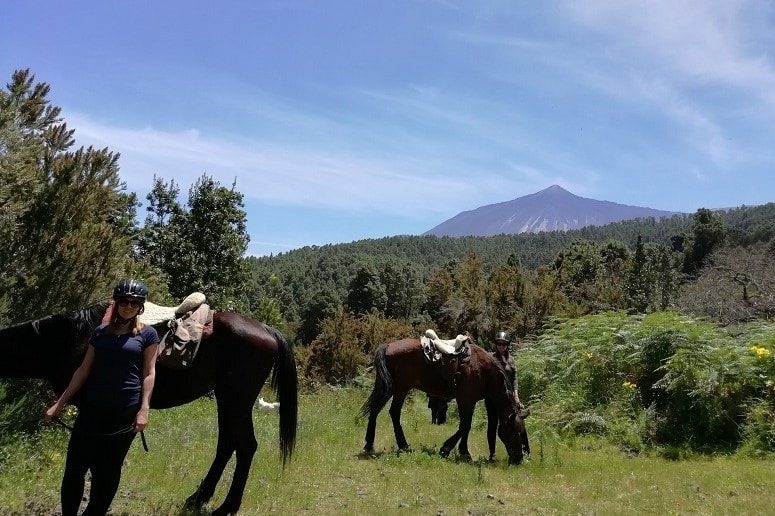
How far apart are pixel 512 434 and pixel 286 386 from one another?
4614mm

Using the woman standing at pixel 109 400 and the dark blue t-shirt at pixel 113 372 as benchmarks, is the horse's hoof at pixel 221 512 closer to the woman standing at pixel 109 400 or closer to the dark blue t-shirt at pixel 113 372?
the woman standing at pixel 109 400

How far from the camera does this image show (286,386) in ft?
20.8

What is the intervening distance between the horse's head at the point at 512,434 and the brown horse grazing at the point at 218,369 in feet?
14.2

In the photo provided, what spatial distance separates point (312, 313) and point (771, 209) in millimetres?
120199

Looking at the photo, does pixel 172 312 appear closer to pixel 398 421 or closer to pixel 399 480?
pixel 399 480

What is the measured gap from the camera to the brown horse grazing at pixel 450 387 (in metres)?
9.48

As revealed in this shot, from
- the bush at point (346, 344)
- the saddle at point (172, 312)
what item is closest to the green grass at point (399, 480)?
the saddle at point (172, 312)

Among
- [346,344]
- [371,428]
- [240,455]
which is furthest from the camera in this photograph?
[346,344]

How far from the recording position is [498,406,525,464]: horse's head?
9.21m

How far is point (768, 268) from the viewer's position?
83.2 ft

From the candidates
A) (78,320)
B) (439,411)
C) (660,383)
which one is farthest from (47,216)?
(660,383)

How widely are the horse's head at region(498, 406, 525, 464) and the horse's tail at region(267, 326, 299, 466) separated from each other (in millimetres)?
4327

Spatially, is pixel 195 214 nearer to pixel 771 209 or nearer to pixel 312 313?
pixel 312 313

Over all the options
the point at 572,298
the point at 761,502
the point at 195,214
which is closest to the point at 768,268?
the point at 572,298
